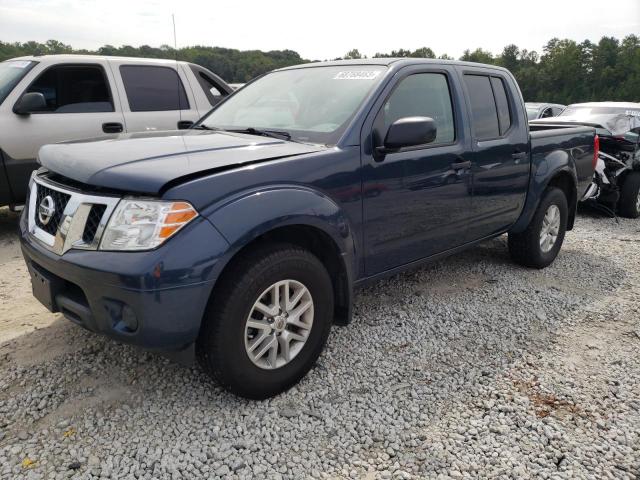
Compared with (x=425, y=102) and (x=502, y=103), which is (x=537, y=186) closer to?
(x=502, y=103)

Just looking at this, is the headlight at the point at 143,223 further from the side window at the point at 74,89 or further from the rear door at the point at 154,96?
the side window at the point at 74,89

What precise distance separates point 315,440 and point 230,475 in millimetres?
434

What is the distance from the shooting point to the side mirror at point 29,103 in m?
5.28

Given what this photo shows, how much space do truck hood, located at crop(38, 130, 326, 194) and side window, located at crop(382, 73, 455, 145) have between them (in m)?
0.67

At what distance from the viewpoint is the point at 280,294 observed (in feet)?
8.48

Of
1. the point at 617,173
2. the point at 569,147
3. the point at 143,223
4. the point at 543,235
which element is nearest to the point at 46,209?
the point at 143,223

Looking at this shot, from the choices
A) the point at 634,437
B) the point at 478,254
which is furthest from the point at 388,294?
the point at 634,437

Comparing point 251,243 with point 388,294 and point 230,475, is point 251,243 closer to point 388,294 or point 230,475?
point 230,475

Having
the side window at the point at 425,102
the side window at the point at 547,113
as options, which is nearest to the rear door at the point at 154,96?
the side window at the point at 425,102

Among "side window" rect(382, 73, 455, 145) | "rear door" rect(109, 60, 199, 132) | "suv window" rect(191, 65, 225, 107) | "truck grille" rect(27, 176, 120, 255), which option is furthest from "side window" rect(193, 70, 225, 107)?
"truck grille" rect(27, 176, 120, 255)

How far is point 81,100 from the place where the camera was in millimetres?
5809

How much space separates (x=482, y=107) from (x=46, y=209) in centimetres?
308

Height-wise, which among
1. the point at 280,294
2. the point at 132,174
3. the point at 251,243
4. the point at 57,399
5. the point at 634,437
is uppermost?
the point at 132,174

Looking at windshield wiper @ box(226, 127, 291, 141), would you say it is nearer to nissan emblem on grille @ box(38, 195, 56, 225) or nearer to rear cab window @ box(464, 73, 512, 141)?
nissan emblem on grille @ box(38, 195, 56, 225)
